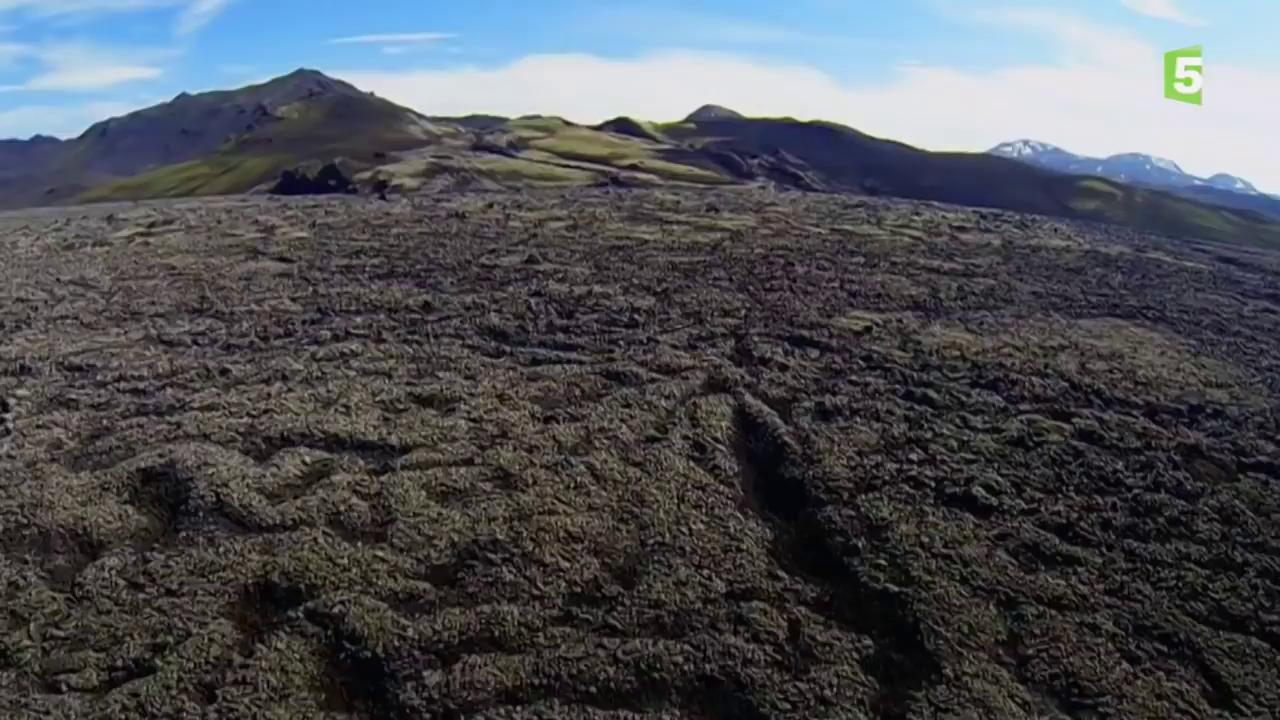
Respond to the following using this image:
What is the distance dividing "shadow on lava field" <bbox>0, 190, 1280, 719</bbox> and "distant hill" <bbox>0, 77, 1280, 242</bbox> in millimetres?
33856

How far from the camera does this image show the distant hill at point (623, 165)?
70875 mm

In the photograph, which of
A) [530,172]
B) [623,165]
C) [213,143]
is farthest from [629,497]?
[213,143]

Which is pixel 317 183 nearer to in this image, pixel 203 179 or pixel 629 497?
pixel 203 179

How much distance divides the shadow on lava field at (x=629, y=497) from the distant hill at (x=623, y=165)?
111ft

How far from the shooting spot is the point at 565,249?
35438 mm

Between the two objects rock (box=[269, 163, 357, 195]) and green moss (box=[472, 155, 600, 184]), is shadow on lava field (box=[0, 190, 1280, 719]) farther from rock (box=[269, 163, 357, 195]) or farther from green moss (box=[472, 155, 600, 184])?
green moss (box=[472, 155, 600, 184])

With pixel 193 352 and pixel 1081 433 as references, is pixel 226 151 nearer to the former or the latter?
pixel 193 352

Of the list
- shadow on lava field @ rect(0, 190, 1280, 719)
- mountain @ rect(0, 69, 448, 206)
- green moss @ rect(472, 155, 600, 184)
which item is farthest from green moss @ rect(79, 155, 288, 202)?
shadow on lava field @ rect(0, 190, 1280, 719)

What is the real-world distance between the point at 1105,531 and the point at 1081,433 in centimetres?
401

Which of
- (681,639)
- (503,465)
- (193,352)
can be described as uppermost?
(193,352)

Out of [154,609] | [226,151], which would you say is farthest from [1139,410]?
[226,151]

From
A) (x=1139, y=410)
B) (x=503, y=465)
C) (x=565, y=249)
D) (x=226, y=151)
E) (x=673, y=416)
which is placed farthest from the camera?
(x=226, y=151)

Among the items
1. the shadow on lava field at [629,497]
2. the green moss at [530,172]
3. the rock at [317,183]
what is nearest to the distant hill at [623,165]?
the green moss at [530,172]

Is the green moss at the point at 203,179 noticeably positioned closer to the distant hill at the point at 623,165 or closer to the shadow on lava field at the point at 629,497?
the distant hill at the point at 623,165
